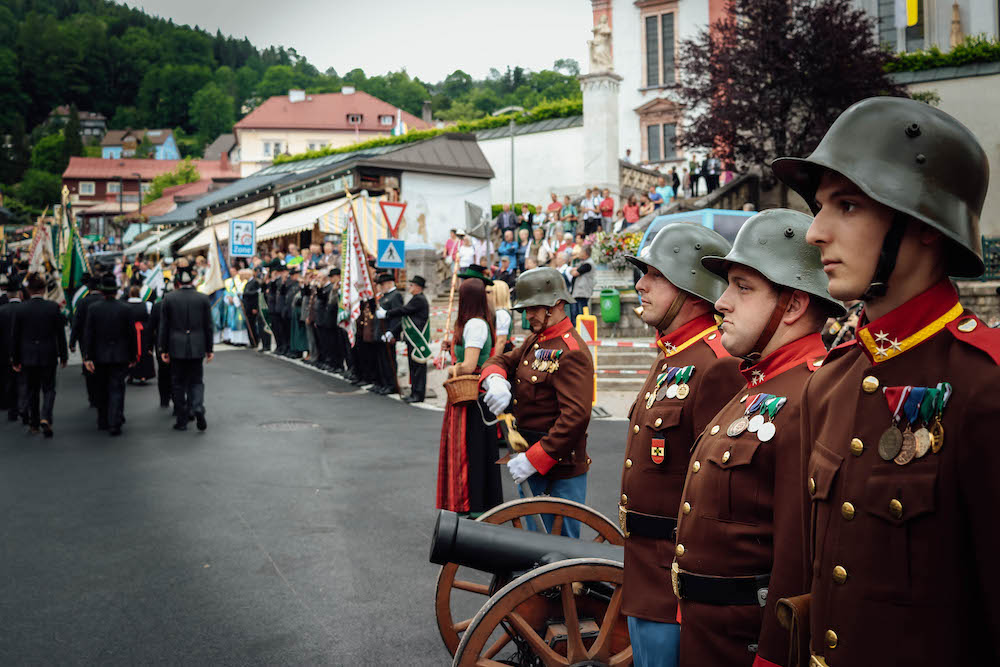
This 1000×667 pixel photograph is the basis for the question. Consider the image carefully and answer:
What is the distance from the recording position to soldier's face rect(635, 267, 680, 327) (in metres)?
3.64

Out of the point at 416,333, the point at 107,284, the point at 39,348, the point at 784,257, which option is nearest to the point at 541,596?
the point at 784,257

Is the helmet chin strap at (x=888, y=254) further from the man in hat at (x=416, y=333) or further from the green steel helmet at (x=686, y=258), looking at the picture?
the man in hat at (x=416, y=333)

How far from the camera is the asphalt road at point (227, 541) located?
5148mm

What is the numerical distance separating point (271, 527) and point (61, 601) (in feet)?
6.57

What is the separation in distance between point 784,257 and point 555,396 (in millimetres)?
2672

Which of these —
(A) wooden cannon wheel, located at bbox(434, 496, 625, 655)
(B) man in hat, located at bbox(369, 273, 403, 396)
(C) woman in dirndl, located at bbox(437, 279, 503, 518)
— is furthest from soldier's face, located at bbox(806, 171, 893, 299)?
(B) man in hat, located at bbox(369, 273, 403, 396)

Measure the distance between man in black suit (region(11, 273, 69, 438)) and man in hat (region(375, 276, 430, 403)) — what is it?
5328 mm

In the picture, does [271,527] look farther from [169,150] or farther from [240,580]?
[169,150]

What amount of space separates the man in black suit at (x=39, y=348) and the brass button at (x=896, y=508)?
498 inches

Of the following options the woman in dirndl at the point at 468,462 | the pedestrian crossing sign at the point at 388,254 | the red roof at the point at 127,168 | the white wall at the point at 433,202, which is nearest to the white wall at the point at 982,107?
the white wall at the point at 433,202

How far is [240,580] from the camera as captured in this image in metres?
6.22

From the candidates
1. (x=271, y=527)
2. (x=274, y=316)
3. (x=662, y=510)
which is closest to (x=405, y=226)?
(x=274, y=316)

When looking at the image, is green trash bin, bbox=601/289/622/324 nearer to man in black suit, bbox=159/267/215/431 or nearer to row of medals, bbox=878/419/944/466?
man in black suit, bbox=159/267/215/431

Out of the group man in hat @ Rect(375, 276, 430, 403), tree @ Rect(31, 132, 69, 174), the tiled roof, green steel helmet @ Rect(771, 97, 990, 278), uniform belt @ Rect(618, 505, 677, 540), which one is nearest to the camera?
green steel helmet @ Rect(771, 97, 990, 278)
